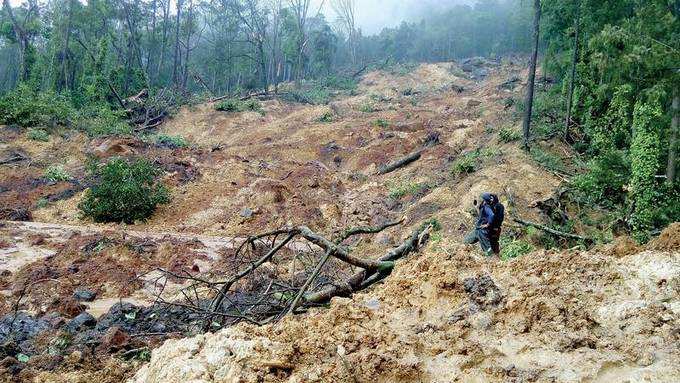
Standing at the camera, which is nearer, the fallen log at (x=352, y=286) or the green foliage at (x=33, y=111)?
the fallen log at (x=352, y=286)

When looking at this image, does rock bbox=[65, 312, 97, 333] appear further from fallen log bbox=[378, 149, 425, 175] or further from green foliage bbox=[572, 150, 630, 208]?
fallen log bbox=[378, 149, 425, 175]

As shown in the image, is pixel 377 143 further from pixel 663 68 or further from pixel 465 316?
pixel 465 316

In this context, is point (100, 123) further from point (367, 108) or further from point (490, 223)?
point (490, 223)

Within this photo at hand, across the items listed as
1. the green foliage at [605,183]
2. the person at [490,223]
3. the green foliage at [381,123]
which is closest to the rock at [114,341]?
the person at [490,223]

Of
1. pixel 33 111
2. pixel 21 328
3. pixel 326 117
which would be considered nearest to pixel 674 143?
pixel 21 328

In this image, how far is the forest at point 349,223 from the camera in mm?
2871

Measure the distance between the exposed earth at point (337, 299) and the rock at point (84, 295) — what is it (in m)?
0.09

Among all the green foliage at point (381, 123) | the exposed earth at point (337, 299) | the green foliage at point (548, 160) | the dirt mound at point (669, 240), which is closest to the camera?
the exposed earth at point (337, 299)

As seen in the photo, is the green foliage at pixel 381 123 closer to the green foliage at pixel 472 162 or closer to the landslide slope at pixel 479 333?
the green foliage at pixel 472 162

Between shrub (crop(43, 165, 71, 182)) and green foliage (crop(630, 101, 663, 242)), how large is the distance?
Result: 54.3 ft

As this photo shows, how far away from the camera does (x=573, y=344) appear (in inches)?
108

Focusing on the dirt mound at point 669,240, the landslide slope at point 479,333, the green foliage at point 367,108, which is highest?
the green foliage at point 367,108

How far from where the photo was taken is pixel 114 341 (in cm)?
408

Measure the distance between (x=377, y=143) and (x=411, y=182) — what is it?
18.7ft
